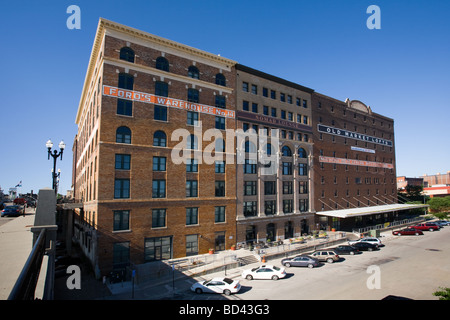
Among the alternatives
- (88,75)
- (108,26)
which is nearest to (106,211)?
(108,26)

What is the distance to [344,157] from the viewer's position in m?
54.0

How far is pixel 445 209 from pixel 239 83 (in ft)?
240

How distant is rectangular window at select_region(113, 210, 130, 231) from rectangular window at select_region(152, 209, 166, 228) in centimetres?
278

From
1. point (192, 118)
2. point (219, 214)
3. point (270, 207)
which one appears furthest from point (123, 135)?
point (270, 207)

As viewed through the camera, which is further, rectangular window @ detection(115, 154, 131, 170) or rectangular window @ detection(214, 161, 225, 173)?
rectangular window @ detection(214, 161, 225, 173)

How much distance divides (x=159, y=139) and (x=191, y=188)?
7.03 m

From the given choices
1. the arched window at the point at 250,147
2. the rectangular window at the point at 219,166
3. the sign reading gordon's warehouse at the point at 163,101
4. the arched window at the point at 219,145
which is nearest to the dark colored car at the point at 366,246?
the arched window at the point at 250,147

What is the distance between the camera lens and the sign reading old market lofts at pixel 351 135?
5028 centimetres

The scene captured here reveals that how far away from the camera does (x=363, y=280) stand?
76.4 feet

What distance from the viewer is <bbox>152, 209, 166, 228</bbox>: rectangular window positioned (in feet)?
98.0

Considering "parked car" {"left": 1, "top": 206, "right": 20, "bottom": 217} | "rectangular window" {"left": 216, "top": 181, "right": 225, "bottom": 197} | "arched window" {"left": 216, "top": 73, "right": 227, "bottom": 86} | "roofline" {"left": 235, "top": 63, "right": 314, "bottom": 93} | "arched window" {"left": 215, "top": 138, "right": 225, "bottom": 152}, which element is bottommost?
"parked car" {"left": 1, "top": 206, "right": 20, "bottom": 217}

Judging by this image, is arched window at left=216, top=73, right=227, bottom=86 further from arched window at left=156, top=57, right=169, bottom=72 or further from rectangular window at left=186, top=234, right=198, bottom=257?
rectangular window at left=186, top=234, right=198, bottom=257

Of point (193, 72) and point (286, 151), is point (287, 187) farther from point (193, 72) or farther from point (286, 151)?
point (193, 72)

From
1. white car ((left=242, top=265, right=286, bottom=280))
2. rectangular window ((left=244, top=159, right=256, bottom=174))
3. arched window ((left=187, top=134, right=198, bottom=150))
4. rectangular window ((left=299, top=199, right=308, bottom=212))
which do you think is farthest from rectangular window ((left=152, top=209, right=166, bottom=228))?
rectangular window ((left=299, top=199, right=308, bottom=212))
